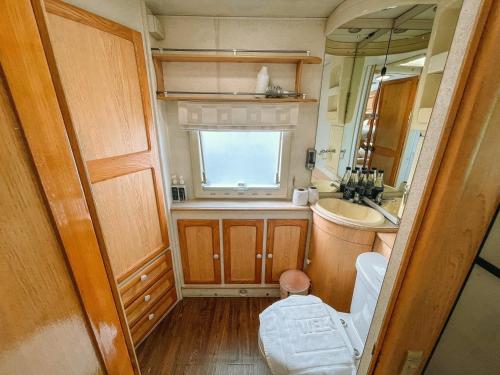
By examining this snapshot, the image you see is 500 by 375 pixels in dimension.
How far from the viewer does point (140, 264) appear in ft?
4.83

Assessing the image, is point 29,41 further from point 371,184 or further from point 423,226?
point 371,184

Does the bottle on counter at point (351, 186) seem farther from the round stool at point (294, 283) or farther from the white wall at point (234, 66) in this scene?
the round stool at point (294, 283)

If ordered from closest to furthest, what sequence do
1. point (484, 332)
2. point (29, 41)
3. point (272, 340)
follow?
point (29, 41), point (484, 332), point (272, 340)

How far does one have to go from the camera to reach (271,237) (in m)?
1.81

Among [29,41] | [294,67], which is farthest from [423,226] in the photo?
[294,67]

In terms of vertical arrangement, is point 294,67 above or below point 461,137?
above

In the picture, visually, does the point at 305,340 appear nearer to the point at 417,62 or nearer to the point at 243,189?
the point at 243,189

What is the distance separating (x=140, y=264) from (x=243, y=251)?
31.9 inches

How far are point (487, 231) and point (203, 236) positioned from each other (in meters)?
1.67

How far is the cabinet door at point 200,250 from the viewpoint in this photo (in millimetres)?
1774

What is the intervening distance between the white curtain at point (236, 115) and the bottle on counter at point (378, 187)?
0.78 m

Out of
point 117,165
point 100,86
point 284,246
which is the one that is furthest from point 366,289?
point 100,86

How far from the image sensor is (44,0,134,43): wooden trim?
0.89 meters

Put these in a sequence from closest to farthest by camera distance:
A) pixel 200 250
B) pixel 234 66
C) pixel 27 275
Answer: pixel 27 275
pixel 234 66
pixel 200 250
